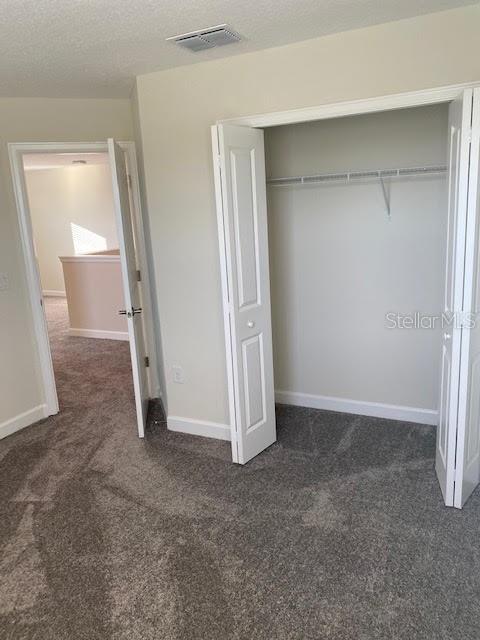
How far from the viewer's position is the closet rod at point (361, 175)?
3.35 metres

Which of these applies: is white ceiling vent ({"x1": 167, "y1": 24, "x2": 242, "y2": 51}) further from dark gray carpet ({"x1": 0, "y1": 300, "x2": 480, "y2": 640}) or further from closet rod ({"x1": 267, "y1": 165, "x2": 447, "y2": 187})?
dark gray carpet ({"x1": 0, "y1": 300, "x2": 480, "y2": 640})

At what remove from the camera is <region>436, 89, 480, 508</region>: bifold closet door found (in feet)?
7.75

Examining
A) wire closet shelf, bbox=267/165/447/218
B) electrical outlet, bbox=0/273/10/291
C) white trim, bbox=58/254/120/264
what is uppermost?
wire closet shelf, bbox=267/165/447/218

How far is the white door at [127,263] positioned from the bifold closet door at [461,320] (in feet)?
6.81

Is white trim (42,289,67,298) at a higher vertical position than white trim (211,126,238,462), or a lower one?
lower

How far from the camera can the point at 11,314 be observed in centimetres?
400

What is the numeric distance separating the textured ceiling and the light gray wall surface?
102mm

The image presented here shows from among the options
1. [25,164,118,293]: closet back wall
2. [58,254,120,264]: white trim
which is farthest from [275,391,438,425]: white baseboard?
[25,164,118,293]: closet back wall

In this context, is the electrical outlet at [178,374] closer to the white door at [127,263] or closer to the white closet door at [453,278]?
the white door at [127,263]

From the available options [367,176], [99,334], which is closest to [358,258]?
[367,176]

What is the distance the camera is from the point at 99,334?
6930 millimetres

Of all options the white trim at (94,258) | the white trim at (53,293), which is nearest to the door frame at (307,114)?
the white trim at (94,258)

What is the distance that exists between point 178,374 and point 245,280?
1.02m

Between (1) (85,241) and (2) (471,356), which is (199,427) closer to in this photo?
(2) (471,356)
